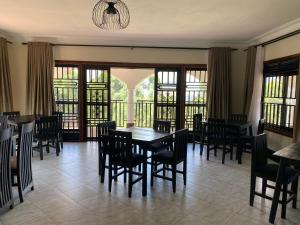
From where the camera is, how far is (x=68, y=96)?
21.2 ft

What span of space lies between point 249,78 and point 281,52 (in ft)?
3.53

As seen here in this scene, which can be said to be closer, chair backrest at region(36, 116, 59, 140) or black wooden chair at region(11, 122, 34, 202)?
black wooden chair at region(11, 122, 34, 202)

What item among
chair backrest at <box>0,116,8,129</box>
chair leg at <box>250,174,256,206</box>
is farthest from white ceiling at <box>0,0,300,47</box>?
chair leg at <box>250,174,256,206</box>

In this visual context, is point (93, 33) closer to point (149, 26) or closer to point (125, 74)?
point (149, 26)

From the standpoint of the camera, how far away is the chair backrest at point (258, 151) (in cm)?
295

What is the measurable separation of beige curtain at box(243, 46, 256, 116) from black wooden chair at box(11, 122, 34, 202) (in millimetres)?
4999

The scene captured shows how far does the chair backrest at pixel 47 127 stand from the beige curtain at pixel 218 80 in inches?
152

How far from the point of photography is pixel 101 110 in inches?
259

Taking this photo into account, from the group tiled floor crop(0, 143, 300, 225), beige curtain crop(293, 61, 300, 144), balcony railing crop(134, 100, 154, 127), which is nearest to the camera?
tiled floor crop(0, 143, 300, 225)

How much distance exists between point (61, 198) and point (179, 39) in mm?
4653

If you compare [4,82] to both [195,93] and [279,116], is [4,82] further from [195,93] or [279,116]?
[279,116]

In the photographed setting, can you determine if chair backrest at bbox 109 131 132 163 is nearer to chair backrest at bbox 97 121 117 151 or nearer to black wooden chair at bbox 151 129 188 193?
chair backrest at bbox 97 121 117 151

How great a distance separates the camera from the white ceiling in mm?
3697

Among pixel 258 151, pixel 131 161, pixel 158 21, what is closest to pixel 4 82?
pixel 158 21
